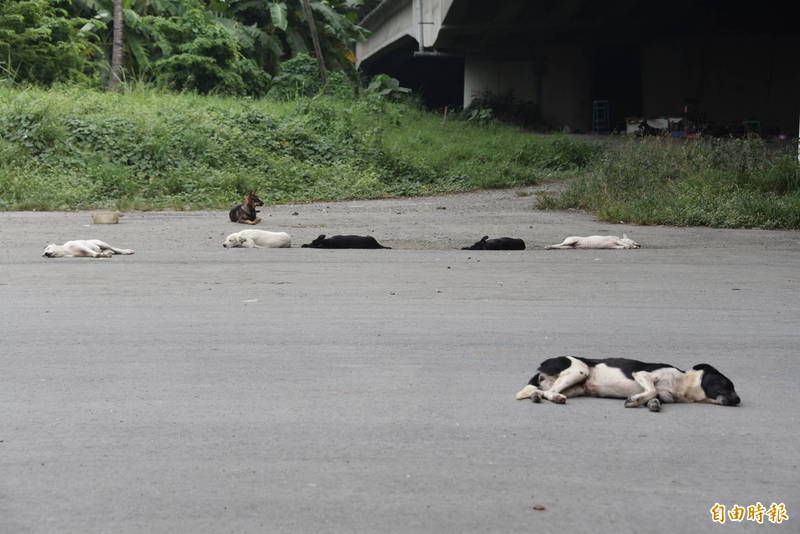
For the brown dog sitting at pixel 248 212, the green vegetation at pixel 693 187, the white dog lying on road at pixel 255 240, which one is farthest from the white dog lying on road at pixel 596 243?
the brown dog sitting at pixel 248 212

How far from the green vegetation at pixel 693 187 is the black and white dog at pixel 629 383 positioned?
493 inches

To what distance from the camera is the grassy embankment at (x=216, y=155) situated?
23.0 meters

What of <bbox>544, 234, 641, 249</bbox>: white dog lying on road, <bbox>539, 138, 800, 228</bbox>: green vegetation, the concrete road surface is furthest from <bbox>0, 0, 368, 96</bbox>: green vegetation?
the concrete road surface

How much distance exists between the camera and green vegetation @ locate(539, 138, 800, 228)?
18234mm

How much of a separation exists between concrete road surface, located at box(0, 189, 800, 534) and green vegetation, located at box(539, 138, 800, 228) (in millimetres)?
5709

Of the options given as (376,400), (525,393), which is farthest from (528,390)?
(376,400)

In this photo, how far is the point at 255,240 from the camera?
46.9 ft

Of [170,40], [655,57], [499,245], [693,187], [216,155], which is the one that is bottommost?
[499,245]

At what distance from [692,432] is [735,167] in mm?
16458

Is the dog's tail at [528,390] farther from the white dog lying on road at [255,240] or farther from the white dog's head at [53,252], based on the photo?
the white dog's head at [53,252]

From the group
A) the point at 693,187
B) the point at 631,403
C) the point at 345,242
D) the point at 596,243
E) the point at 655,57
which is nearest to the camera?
the point at 631,403

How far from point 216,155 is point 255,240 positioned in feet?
39.6

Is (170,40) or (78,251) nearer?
(78,251)

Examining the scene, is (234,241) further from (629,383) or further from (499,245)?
(629,383)
